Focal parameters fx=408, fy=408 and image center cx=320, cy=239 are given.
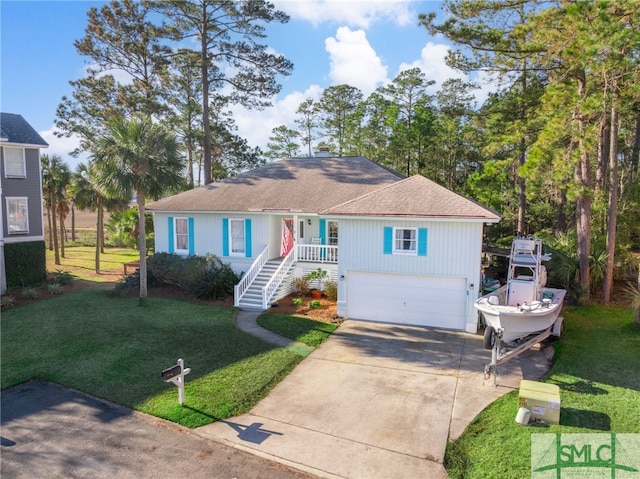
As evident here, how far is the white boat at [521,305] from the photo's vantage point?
1054cm

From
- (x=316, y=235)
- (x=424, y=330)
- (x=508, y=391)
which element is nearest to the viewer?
(x=508, y=391)

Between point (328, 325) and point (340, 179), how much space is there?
355 inches

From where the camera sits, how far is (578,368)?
10320mm

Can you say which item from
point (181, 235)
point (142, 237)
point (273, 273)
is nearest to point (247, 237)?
point (273, 273)

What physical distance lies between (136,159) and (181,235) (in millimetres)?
6012

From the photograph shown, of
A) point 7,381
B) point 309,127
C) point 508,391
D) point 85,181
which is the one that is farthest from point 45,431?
point 309,127

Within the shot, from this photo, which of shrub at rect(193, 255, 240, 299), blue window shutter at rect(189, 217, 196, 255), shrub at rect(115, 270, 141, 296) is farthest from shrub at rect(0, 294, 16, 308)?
blue window shutter at rect(189, 217, 196, 255)

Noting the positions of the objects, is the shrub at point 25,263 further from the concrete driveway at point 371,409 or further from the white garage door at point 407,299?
the concrete driveway at point 371,409

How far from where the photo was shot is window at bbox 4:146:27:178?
20109mm

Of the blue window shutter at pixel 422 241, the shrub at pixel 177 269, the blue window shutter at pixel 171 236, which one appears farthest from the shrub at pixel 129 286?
the blue window shutter at pixel 422 241

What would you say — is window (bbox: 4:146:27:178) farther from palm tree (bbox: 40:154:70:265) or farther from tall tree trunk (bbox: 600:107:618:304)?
tall tree trunk (bbox: 600:107:618:304)

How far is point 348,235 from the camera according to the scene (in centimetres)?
1562

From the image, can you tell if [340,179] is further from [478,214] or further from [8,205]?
[8,205]

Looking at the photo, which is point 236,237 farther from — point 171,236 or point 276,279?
point 171,236
